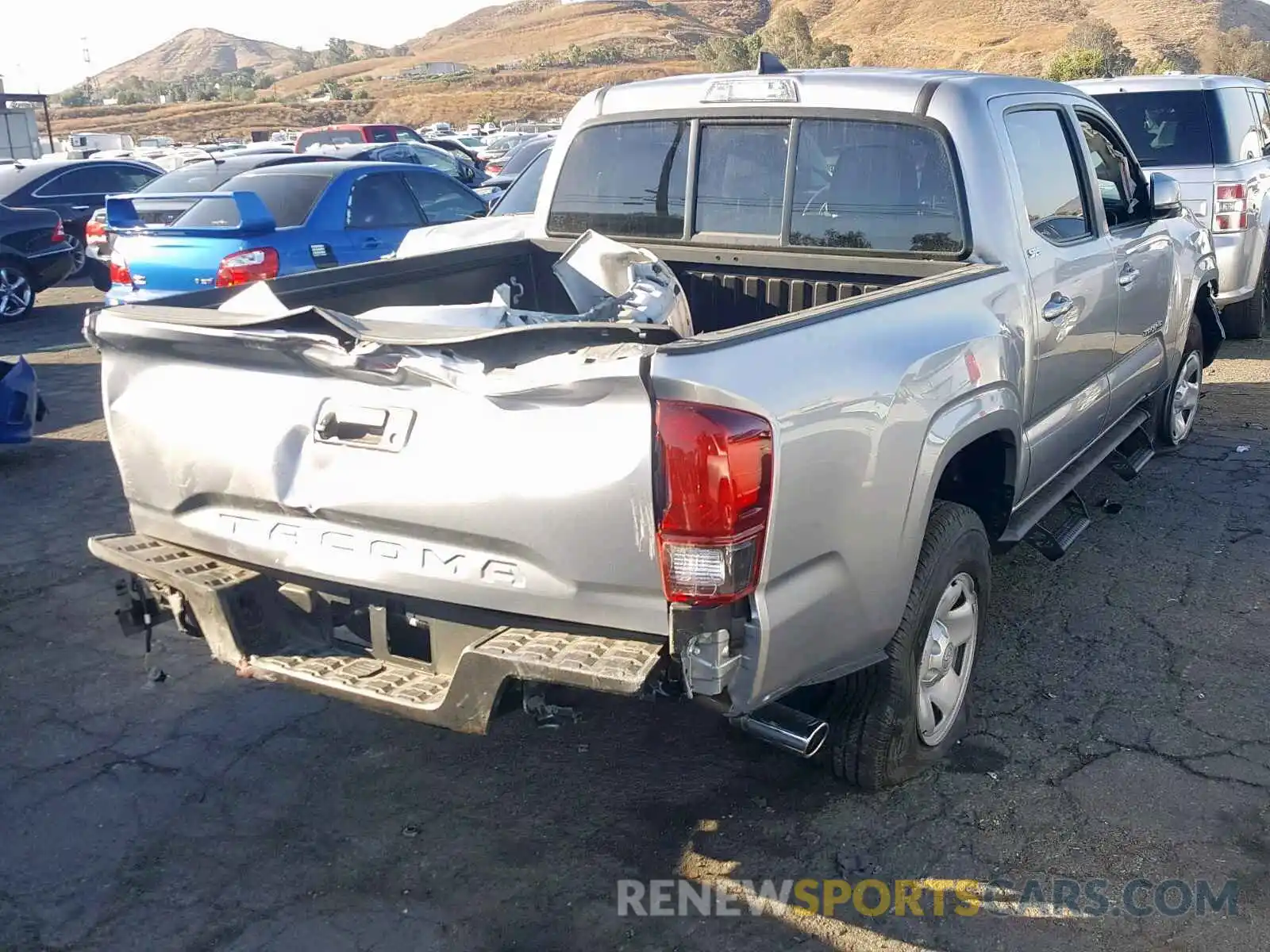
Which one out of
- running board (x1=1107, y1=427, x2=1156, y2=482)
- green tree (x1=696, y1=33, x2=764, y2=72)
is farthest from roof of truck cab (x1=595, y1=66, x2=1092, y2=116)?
green tree (x1=696, y1=33, x2=764, y2=72)

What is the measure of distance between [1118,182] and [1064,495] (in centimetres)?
170

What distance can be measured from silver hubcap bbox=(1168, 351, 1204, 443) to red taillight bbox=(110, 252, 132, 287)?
7.37 metres

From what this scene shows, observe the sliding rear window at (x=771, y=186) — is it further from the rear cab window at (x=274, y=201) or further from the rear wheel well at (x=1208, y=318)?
the rear cab window at (x=274, y=201)

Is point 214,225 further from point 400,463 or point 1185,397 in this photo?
point 1185,397

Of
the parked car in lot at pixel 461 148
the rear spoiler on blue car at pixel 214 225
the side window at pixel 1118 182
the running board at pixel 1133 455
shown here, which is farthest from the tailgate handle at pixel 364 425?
the parked car in lot at pixel 461 148

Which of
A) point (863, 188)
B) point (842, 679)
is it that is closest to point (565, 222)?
point (863, 188)

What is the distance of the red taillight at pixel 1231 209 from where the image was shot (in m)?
8.51

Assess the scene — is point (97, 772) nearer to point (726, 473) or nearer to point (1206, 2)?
point (726, 473)

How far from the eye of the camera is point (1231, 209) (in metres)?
8.54

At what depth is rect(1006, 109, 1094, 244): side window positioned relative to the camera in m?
4.22

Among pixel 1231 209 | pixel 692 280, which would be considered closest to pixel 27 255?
pixel 692 280

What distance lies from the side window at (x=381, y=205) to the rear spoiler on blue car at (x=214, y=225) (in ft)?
2.50

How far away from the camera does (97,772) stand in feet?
12.4

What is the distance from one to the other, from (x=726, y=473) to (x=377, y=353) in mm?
925
